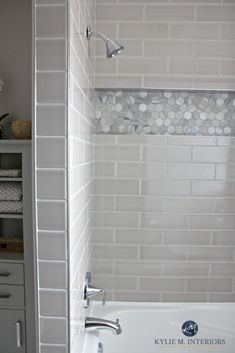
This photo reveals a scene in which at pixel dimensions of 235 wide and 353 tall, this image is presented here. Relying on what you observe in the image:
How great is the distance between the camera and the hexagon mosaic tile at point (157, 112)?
1.61m

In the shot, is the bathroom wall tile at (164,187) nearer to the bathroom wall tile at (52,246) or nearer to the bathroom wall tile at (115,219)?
the bathroom wall tile at (115,219)

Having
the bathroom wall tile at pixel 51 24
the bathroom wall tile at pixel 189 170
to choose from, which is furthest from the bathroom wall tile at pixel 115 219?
the bathroom wall tile at pixel 51 24

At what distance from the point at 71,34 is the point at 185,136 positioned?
949 mm

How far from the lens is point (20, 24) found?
4.62ft

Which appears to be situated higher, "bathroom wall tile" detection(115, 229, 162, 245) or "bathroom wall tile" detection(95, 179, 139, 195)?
"bathroom wall tile" detection(95, 179, 139, 195)

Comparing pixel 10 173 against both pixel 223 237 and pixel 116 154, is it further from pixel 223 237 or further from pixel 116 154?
pixel 223 237

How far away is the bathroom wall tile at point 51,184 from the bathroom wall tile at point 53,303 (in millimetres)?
308

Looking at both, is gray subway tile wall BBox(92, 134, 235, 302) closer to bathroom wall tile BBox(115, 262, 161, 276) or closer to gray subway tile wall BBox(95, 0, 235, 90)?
bathroom wall tile BBox(115, 262, 161, 276)

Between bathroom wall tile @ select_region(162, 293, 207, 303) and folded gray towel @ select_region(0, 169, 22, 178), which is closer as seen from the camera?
folded gray towel @ select_region(0, 169, 22, 178)

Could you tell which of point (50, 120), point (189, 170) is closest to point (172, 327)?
point (189, 170)

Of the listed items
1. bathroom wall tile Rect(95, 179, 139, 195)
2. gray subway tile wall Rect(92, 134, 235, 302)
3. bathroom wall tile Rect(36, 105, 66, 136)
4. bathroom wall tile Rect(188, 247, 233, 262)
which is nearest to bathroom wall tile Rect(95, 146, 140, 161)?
gray subway tile wall Rect(92, 134, 235, 302)

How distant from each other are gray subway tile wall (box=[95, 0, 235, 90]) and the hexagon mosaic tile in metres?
0.07

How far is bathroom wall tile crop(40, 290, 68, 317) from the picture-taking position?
870 millimetres

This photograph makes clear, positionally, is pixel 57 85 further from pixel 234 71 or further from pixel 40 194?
pixel 234 71
